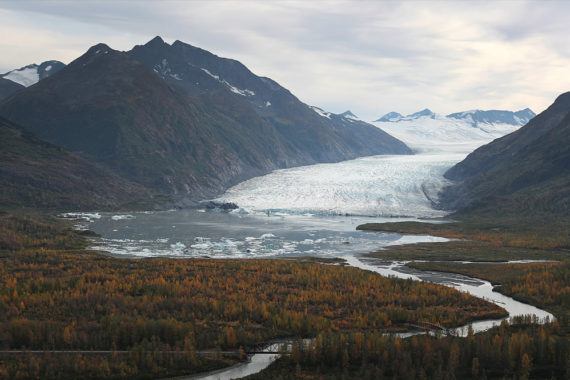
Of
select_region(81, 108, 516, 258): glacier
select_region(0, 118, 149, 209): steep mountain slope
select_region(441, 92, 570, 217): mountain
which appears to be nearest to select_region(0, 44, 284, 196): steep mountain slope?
select_region(81, 108, 516, 258): glacier

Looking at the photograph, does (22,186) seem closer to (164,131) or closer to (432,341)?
(164,131)

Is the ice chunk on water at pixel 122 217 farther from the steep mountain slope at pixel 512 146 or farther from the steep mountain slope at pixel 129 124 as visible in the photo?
the steep mountain slope at pixel 512 146

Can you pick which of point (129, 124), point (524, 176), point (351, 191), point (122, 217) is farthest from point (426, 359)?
point (129, 124)

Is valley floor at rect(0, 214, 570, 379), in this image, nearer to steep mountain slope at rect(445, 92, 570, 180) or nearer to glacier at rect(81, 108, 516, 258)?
glacier at rect(81, 108, 516, 258)

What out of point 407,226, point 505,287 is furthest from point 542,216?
point 505,287

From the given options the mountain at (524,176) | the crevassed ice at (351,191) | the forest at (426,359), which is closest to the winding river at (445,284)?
the forest at (426,359)

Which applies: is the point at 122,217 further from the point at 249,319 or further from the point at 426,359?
the point at 426,359

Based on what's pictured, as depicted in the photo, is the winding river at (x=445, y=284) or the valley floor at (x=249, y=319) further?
the winding river at (x=445, y=284)
